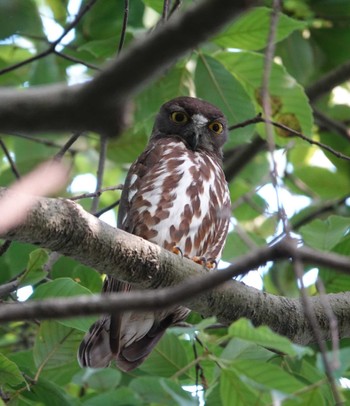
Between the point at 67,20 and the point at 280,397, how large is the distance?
15.3 ft

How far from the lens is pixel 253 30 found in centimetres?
528

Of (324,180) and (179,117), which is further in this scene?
(324,180)

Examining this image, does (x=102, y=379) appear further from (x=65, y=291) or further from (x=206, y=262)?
(x=206, y=262)

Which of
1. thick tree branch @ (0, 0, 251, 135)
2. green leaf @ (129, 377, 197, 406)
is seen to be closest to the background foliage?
green leaf @ (129, 377, 197, 406)

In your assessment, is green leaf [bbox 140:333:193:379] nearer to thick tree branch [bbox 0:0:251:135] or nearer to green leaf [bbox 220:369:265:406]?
green leaf [bbox 220:369:265:406]

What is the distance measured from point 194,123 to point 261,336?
12.1ft

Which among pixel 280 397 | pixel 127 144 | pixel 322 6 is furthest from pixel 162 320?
pixel 322 6

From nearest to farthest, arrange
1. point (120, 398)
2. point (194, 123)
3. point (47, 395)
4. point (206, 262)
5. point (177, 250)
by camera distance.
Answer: point (120, 398), point (47, 395), point (177, 250), point (206, 262), point (194, 123)

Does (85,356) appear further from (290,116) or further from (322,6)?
(322,6)

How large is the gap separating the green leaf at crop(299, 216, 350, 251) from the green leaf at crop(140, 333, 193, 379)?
948 millimetres

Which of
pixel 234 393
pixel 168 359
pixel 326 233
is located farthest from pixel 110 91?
pixel 326 233

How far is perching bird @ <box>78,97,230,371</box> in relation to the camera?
4730mm

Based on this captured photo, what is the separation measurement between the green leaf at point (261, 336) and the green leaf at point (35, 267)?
1308 mm

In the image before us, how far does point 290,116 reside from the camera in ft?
18.6
